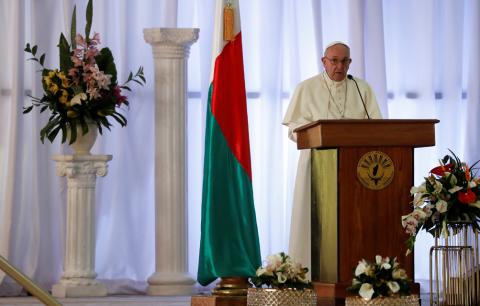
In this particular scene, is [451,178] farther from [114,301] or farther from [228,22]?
[114,301]

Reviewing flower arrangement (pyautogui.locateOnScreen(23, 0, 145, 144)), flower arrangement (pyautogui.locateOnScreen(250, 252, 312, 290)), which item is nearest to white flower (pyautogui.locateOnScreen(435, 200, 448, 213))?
flower arrangement (pyautogui.locateOnScreen(250, 252, 312, 290))

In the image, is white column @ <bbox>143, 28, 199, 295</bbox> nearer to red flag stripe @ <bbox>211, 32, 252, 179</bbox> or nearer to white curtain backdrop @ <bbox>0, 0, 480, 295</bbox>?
white curtain backdrop @ <bbox>0, 0, 480, 295</bbox>

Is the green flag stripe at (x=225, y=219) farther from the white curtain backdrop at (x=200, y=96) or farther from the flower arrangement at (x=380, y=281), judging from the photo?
the white curtain backdrop at (x=200, y=96)

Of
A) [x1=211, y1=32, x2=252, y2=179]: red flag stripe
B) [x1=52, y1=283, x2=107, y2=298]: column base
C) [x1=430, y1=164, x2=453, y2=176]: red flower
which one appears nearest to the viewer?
[x1=430, y1=164, x2=453, y2=176]: red flower

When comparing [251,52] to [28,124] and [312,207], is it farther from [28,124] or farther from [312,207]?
[312,207]

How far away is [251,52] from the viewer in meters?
8.70

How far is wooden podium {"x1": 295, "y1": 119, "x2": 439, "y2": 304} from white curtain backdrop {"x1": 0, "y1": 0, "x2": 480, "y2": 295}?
2850 millimetres

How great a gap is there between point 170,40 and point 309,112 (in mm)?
1675

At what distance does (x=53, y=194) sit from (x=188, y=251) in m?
1.20

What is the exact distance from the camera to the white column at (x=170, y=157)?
26.5 feet

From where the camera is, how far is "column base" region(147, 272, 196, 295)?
795 cm

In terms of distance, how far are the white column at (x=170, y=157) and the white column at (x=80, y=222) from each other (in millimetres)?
490

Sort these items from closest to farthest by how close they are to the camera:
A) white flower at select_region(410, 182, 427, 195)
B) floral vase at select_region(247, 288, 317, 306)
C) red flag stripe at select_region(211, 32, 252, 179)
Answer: floral vase at select_region(247, 288, 317, 306), white flower at select_region(410, 182, 427, 195), red flag stripe at select_region(211, 32, 252, 179)

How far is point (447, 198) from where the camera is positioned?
5738 mm
